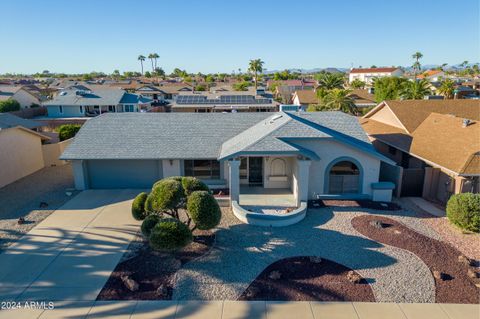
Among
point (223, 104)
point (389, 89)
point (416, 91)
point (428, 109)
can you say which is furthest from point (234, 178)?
point (389, 89)

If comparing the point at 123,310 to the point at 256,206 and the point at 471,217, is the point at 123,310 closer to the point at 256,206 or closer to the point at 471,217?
the point at 256,206

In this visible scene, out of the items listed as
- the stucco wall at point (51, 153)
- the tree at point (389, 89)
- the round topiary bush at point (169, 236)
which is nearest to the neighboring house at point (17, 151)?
the stucco wall at point (51, 153)

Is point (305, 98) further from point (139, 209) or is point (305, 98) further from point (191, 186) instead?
point (139, 209)

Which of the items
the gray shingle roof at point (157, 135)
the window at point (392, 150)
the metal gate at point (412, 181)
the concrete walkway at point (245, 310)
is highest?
the gray shingle roof at point (157, 135)

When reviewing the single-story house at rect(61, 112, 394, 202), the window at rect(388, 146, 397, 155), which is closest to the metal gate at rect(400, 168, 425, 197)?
the single-story house at rect(61, 112, 394, 202)

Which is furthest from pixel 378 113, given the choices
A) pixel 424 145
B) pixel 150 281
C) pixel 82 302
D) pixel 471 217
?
pixel 82 302

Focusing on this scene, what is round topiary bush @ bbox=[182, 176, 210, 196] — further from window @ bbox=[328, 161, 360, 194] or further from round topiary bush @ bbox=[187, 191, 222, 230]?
window @ bbox=[328, 161, 360, 194]

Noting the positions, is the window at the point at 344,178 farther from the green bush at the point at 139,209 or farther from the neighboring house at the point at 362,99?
the neighboring house at the point at 362,99

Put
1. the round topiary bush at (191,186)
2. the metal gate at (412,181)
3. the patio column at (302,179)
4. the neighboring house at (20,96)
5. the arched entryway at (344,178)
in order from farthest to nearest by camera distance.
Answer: the neighboring house at (20,96)
the metal gate at (412,181)
the arched entryway at (344,178)
the patio column at (302,179)
the round topiary bush at (191,186)
